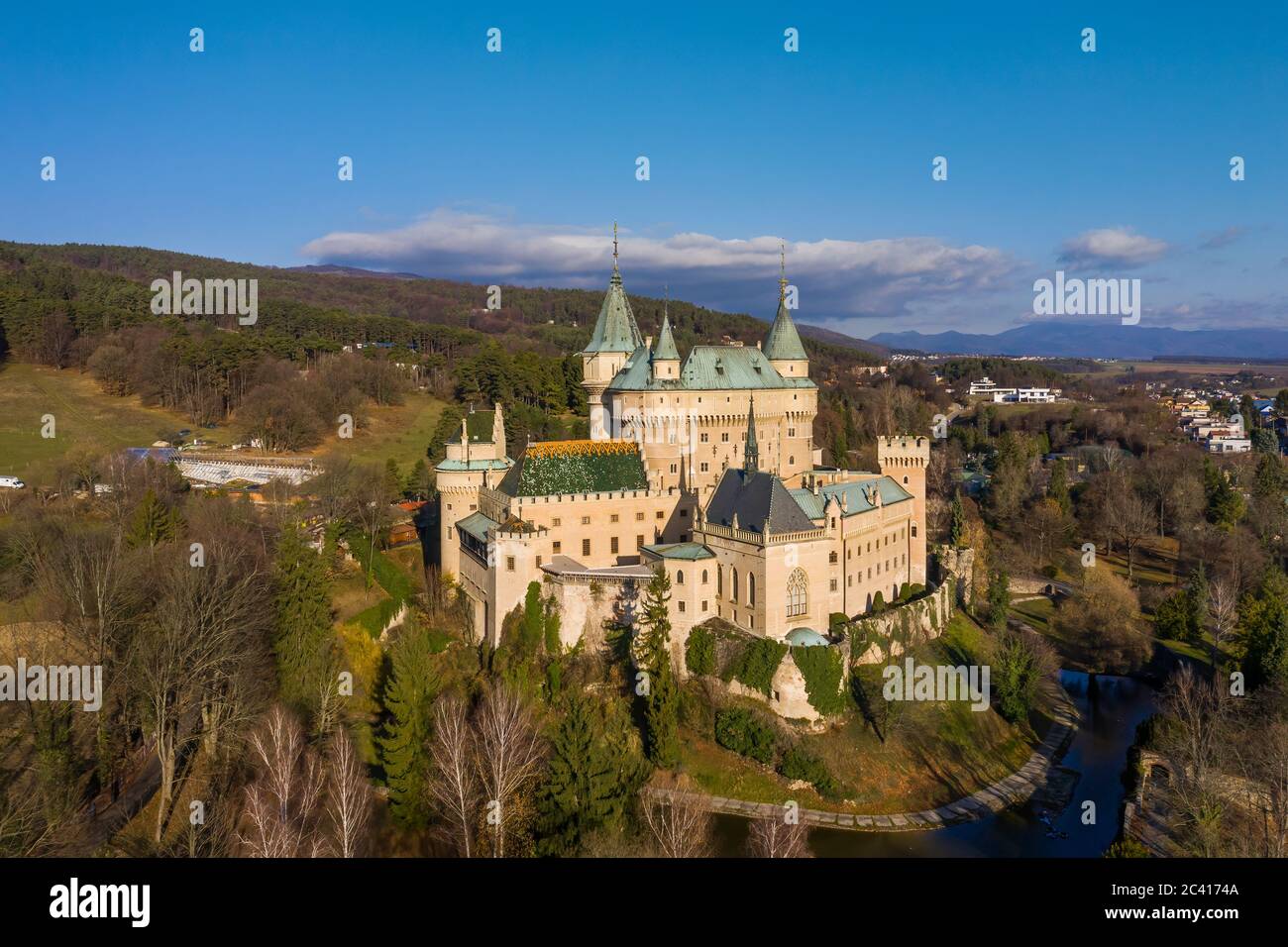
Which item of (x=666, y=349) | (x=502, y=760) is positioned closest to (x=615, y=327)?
(x=666, y=349)

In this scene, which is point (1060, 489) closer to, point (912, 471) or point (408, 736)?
point (912, 471)

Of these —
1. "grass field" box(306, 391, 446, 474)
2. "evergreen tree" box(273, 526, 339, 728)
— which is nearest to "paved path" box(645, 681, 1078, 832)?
"evergreen tree" box(273, 526, 339, 728)

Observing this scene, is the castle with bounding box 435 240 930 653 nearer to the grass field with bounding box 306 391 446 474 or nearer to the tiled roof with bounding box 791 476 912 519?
the tiled roof with bounding box 791 476 912 519
